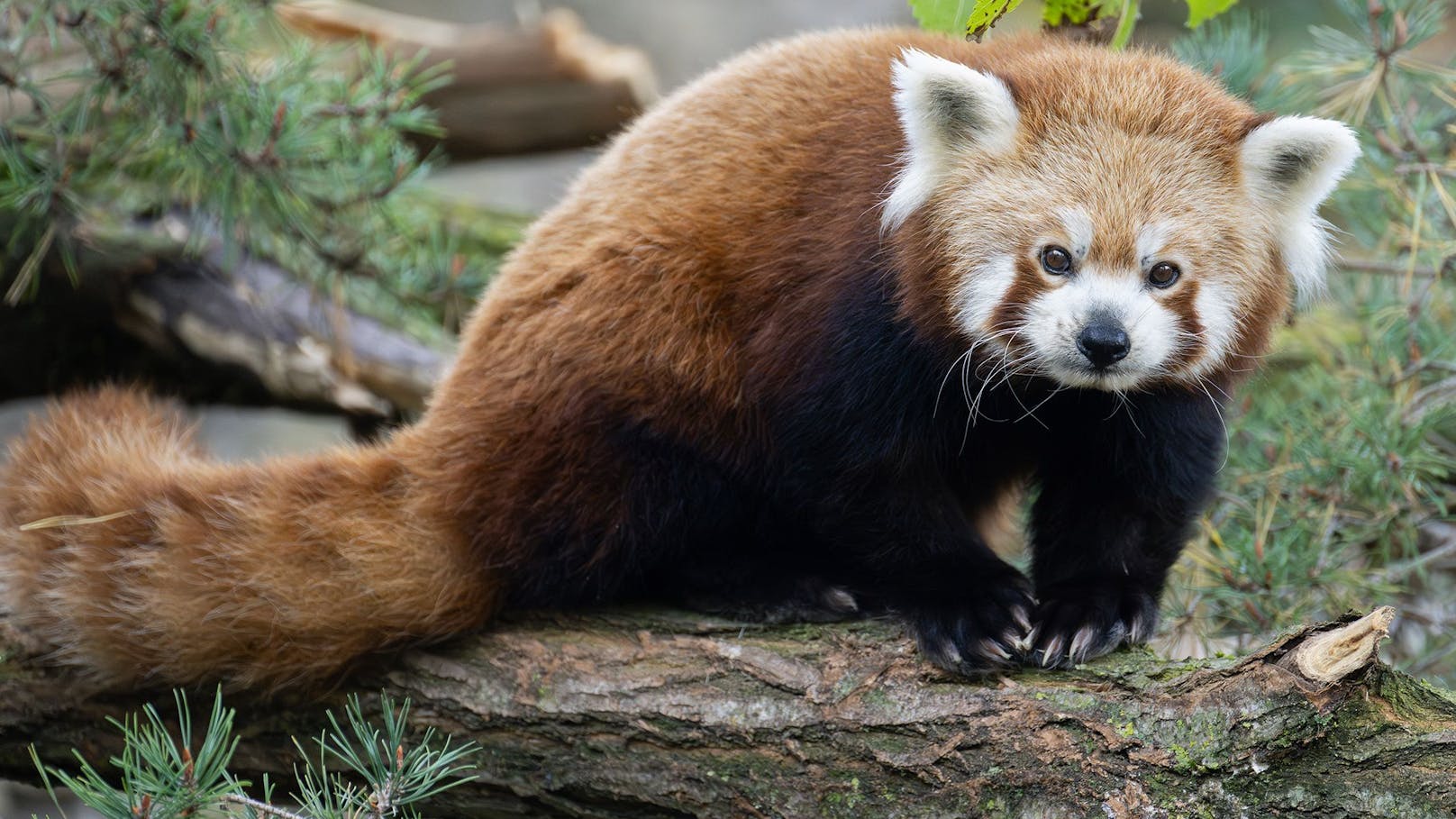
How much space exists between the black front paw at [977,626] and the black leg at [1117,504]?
0.06 metres

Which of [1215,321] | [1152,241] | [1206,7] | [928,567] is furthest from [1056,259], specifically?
[1206,7]

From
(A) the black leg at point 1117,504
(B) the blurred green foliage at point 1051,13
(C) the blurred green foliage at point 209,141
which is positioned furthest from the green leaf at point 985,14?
(C) the blurred green foliage at point 209,141

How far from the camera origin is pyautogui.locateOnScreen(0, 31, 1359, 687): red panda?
2475 mm

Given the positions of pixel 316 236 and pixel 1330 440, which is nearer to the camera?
pixel 1330 440

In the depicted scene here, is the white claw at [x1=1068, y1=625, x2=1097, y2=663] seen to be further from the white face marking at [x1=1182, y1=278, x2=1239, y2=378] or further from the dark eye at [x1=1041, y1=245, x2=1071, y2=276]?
the dark eye at [x1=1041, y1=245, x2=1071, y2=276]

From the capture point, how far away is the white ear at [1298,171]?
2439 millimetres

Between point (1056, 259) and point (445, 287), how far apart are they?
9.06 feet

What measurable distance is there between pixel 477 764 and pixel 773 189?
1490 millimetres

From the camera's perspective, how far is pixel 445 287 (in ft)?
15.0

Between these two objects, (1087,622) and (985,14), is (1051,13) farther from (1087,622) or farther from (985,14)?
(1087,622)

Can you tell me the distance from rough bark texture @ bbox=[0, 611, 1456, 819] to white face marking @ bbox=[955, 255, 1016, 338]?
703 millimetres

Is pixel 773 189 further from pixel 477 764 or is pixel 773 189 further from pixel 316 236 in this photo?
pixel 316 236

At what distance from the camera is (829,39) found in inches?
127

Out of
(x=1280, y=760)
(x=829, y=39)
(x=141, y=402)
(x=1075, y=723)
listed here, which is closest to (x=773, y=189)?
(x=829, y=39)
